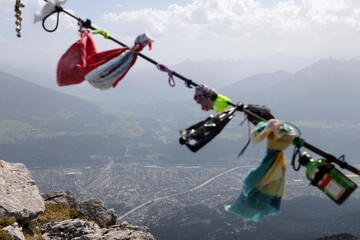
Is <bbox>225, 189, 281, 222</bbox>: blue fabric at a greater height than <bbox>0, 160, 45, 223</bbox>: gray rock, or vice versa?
<bbox>225, 189, 281, 222</bbox>: blue fabric

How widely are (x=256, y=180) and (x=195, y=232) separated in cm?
Result: 18119

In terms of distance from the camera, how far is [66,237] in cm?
1343

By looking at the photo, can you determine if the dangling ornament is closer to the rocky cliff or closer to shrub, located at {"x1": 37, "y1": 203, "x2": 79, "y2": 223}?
the rocky cliff

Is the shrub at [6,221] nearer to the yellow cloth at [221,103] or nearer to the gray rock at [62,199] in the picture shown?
the gray rock at [62,199]

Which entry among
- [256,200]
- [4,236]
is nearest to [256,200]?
[256,200]

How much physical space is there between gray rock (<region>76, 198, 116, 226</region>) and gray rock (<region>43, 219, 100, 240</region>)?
283cm

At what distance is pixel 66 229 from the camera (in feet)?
45.2

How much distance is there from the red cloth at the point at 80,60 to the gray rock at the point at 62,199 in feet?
40.2

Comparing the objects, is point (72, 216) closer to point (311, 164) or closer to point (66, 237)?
point (66, 237)

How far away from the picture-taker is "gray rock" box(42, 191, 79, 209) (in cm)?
1753

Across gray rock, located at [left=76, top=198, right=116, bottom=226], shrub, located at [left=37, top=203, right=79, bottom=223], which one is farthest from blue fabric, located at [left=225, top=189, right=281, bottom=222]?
gray rock, located at [left=76, top=198, right=116, bottom=226]

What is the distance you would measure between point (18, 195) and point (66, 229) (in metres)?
2.50

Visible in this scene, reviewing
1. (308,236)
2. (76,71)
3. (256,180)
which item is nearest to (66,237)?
(76,71)

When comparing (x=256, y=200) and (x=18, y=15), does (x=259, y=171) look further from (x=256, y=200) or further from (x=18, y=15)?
(x=18, y=15)
